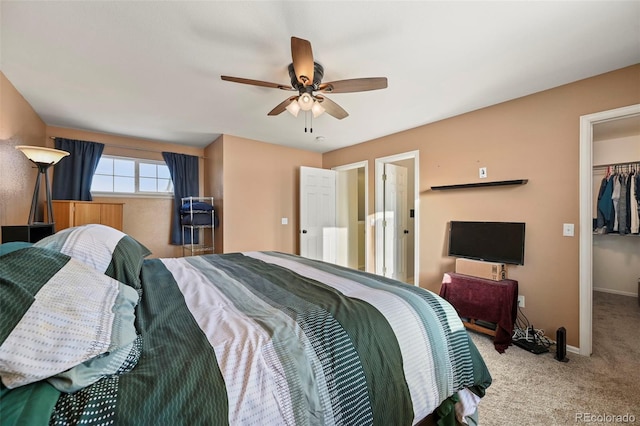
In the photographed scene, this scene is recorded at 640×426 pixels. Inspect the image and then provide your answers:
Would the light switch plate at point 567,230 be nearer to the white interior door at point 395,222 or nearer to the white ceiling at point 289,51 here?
the white ceiling at point 289,51

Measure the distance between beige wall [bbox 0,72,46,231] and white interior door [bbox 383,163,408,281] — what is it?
14.0 ft

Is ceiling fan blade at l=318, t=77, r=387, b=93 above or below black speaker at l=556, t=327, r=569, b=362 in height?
above

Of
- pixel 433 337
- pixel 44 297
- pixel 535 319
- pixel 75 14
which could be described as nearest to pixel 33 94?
pixel 75 14

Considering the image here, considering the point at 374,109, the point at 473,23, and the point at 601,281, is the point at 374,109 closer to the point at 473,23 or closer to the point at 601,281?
the point at 473,23

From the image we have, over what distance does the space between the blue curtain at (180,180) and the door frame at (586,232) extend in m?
4.97

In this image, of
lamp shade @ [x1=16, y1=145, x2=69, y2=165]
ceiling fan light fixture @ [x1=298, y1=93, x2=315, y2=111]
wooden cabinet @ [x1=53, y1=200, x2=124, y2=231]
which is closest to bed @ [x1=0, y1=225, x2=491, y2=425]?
ceiling fan light fixture @ [x1=298, y1=93, x2=315, y2=111]

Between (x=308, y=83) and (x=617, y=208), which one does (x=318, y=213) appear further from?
(x=617, y=208)

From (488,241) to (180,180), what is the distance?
14.7 feet

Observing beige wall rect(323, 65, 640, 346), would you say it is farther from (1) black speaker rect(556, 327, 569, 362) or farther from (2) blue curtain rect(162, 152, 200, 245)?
(2) blue curtain rect(162, 152, 200, 245)

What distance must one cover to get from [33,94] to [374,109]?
347 centimetres

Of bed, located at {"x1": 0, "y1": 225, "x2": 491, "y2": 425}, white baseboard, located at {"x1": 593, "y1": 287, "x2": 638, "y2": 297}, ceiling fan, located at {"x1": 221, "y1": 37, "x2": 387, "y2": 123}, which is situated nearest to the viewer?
bed, located at {"x1": 0, "y1": 225, "x2": 491, "y2": 425}

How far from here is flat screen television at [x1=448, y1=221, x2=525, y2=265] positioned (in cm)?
264

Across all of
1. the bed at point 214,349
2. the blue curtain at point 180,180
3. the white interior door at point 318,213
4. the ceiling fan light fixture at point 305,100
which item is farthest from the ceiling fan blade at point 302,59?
the blue curtain at point 180,180

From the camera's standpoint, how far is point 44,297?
702 mm
